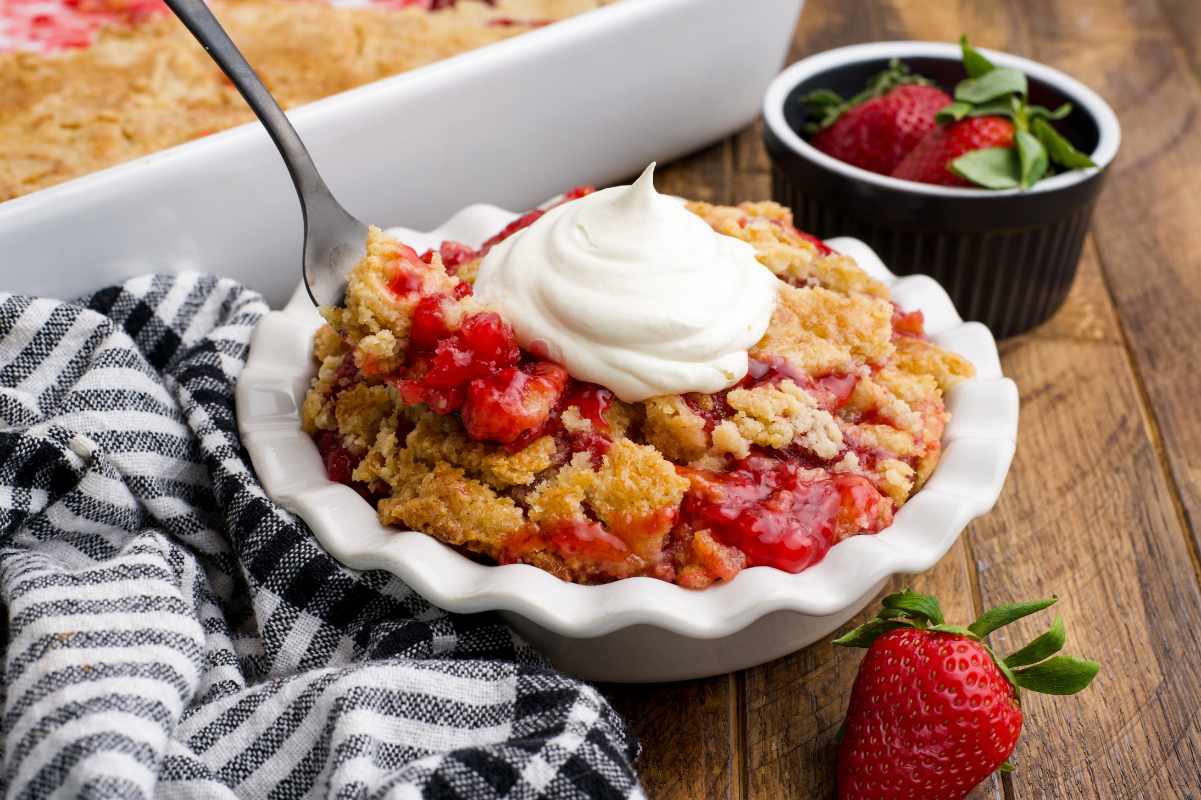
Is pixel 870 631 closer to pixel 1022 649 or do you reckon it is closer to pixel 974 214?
pixel 1022 649

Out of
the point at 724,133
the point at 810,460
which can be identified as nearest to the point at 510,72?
the point at 724,133

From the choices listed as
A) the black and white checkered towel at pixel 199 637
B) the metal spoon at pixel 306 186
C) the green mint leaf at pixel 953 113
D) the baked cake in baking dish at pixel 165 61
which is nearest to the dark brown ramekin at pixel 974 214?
the green mint leaf at pixel 953 113

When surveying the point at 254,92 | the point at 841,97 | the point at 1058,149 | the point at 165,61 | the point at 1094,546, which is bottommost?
the point at 1094,546

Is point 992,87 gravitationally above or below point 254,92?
below

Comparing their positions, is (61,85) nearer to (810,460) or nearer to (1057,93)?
(810,460)

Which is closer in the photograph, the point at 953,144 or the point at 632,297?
the point at 632,297

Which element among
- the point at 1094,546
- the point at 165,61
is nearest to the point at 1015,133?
the point at 1094,546
